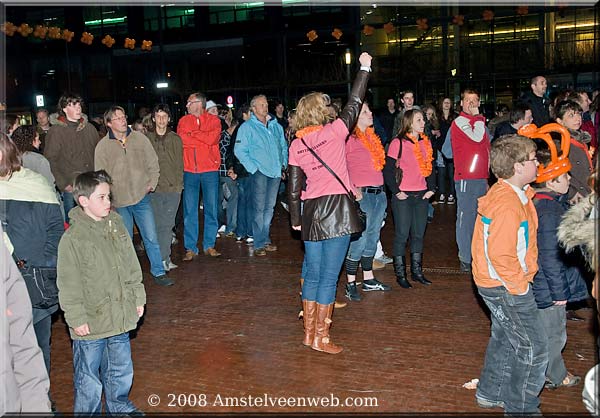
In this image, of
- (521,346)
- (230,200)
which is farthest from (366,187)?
(230,200)

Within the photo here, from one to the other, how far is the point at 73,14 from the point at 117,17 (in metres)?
3.80

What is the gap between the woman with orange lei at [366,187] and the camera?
24.3 ft

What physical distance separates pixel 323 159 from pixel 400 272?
2704 millimetres

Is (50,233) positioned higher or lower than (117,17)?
lower

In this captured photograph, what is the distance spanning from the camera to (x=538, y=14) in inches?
1060

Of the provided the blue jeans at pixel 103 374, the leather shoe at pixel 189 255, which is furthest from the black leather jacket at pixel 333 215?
the leather shoe at pixel 189 255

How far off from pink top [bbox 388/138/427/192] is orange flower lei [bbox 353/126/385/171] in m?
0.15

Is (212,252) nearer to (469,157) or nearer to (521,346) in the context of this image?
(469,157)

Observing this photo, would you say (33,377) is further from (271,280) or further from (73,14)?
(73,14)

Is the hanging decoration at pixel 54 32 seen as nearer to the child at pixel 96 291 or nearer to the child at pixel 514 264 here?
the child at pixel 96 291

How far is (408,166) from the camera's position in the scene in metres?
7.63

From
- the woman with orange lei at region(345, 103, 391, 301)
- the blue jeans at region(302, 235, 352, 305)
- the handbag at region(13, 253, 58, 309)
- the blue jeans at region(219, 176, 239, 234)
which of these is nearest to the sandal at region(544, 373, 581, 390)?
the blue jeans at region(302, 235, 352, 305)

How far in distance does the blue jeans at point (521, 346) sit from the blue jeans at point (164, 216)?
5493 millimetres

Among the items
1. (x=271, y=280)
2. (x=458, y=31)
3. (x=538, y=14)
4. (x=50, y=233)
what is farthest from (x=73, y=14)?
(x=50, y=233)
